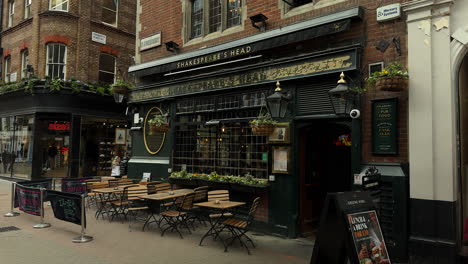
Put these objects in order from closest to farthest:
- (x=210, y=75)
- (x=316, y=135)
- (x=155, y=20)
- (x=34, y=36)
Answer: (x=316, y=135), (x=210, y=75), (x=155, y=20), (x=34, y=36)

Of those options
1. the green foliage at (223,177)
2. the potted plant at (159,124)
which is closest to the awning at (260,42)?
the potted plant at (159,124)

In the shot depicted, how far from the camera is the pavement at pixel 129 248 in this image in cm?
625

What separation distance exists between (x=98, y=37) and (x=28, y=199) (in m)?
11.6

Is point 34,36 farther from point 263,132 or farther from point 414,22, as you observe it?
point 414,22

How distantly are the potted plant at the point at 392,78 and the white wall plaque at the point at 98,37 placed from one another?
15839 millimetres

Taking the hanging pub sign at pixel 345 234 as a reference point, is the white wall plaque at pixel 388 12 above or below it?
above

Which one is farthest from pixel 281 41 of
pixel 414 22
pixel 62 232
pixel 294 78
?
pixel 62 232

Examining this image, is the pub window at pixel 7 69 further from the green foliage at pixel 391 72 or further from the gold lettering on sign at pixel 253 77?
the green foliage at pixel 391 72

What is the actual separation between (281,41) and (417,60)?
296 centimetres

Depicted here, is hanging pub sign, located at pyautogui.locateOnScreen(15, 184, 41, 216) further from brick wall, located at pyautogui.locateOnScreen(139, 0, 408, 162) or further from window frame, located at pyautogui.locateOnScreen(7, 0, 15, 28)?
window frame, located at pyautogui.locateOnScreen(7, 0, 15, 28)

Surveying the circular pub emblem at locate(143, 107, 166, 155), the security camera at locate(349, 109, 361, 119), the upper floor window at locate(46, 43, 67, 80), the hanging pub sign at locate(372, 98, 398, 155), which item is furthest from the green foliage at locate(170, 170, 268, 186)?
the upper floor window at locate(46, 43, 67, 80)

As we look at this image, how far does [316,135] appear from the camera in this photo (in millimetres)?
8844

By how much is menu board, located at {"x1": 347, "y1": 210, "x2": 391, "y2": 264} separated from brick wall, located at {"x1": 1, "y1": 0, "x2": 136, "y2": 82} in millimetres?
16156

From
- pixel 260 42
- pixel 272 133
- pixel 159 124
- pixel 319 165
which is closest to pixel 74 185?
pixel 159 124
